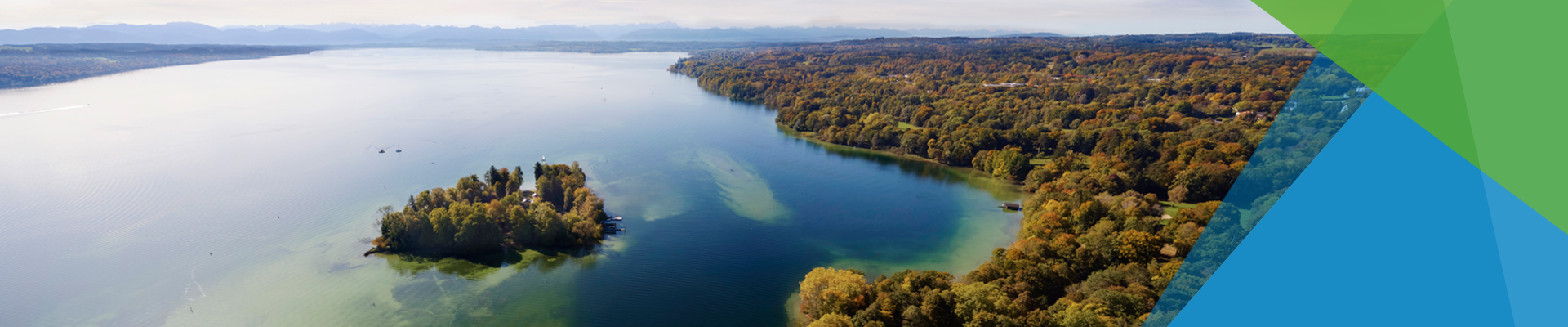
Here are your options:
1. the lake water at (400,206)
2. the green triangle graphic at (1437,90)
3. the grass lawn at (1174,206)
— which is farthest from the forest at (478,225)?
the grass lawn at (1174,206)

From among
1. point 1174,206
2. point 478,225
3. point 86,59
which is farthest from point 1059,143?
point 86,59

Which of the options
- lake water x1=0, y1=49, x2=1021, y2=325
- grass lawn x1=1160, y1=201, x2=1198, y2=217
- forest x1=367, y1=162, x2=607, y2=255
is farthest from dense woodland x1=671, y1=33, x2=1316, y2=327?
forest x1=367, y1=162, x2=607, y2=255

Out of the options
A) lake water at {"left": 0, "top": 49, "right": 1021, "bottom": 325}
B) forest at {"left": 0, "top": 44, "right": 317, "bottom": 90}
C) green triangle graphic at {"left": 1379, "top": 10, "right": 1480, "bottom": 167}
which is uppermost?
forest at {"left": 0, "top": 44, "right": 317, "bottom": 90}

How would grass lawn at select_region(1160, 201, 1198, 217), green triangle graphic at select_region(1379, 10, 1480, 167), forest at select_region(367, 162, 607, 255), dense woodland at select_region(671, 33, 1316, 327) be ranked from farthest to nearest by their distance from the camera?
grass lawn at select_region(1160, 201, 1198, 217)
forest at select_region(367, 162, 607, 255)
dense woodland at select_region(671, 33, 1316, 327)
green triangle graphic at select_region(1379, 10, 1480, 167)

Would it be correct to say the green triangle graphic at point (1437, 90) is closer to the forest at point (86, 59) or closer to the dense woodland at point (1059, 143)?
the dense woodland at point (1059, 143)

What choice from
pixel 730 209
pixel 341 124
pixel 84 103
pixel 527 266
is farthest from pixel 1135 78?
pixel 84 103

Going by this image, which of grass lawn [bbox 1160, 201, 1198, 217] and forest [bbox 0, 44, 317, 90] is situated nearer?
grass lawn [bbox 1160, 201, 1198, 217]

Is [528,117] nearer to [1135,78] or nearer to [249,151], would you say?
[249,151]

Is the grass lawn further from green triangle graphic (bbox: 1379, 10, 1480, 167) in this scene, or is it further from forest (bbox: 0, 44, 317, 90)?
forest (bbox: 0, 44, 317, 90)
